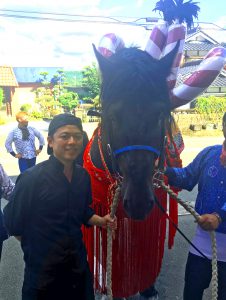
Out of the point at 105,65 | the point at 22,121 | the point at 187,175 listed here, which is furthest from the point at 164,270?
the point at 22,121

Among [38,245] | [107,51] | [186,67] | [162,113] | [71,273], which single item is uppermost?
[186,67]

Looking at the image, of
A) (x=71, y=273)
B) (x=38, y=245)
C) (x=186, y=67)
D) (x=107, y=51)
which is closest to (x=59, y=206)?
(x=38, y=245)

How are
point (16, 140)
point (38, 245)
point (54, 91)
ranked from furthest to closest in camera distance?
point (54, 91) < point (16, 140) < point (38, 245)

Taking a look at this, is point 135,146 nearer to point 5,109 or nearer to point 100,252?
point 100,252

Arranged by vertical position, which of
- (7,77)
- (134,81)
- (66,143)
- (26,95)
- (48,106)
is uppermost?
(7,77)

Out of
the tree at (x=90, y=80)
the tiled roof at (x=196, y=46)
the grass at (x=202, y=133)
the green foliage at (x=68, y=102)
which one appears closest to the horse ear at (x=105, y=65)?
the grass at (x=202, y=133)

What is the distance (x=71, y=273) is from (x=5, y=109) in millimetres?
→ 30560

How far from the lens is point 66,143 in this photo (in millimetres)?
1718

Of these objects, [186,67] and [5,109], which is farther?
[5,109]

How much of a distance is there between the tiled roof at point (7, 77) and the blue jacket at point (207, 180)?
2998cm

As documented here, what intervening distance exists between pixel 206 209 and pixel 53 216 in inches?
38.9

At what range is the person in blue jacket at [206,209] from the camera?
185cm

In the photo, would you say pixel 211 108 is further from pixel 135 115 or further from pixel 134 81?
pixel 135 115

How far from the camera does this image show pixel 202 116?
53.8ft
